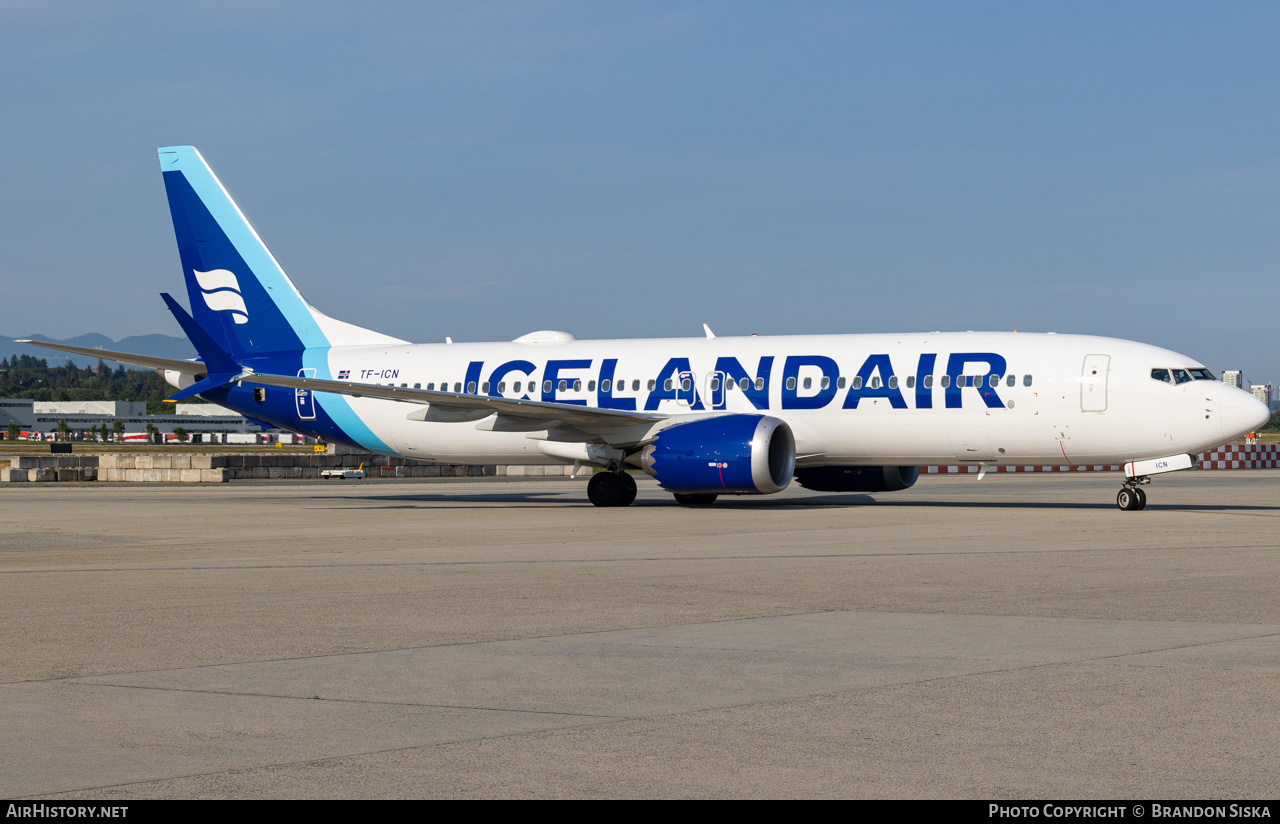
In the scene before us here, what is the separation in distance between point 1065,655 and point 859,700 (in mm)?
2146

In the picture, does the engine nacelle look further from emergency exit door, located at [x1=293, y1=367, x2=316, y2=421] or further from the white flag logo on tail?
the white flag logo on tail

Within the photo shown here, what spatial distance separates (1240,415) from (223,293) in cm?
2330

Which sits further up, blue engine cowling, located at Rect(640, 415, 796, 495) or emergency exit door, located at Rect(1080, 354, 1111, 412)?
emergency exit door, located at Rect(1080, 354, 1111, 412)

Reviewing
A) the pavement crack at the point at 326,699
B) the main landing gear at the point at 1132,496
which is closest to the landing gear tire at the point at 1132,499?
the main landing gear at the point at 1132,496

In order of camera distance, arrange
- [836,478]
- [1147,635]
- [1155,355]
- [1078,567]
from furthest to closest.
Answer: [836,478]
[1155,355]
[1078,567]
[1147,635]

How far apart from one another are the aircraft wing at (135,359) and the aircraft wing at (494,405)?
326cm

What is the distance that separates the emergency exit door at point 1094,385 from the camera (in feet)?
81.3

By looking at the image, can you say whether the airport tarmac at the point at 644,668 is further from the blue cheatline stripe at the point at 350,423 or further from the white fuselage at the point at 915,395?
the blue cheatline stripe at the point at 350,423

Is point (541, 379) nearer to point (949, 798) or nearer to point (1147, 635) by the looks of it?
point (1147, 635)

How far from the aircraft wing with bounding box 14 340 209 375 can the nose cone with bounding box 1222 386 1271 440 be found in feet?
69.6

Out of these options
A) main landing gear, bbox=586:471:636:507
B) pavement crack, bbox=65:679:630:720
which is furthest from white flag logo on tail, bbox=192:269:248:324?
pavement crack, bbox=65:679:630:720

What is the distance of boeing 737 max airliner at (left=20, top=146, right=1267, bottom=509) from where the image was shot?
81.9ft

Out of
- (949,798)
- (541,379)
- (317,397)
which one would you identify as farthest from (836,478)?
(949,798)
